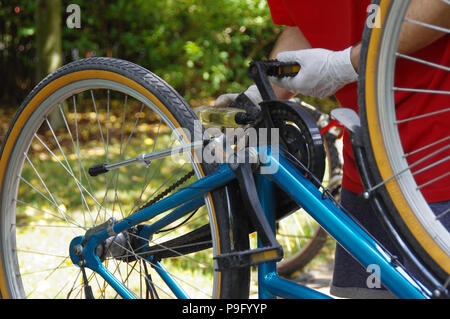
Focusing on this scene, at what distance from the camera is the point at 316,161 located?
1.40m

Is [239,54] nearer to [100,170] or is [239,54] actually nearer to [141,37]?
[141,37]

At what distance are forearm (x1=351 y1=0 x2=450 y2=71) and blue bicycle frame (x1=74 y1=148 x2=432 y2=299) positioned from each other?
1.28 ft

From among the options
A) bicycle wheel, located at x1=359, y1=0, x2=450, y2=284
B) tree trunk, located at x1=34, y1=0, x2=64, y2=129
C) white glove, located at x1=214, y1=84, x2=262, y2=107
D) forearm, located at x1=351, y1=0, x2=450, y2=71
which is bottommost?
bicycle wheel, located at x1=359, y1=0, x2=450, y2=284

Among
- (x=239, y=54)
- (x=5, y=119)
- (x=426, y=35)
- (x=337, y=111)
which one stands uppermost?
(x=239, y=54)

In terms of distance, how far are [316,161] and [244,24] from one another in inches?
213

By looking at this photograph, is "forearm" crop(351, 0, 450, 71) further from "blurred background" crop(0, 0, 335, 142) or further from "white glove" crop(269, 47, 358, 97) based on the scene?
"blurred background" crop(0, 0, 335, 142)

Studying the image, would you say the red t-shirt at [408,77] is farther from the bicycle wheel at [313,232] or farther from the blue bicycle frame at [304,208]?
the bicycle wheel at [313,232]

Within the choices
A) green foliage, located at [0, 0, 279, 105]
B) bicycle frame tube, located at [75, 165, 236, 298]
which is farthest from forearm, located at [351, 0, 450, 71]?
green foliage, located at [0, 0, 279, 105]

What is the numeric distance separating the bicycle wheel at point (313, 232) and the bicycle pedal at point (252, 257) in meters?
1.43

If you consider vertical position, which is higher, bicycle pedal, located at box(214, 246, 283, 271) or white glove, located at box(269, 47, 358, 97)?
white glove, located at box(269, 47, 358, 97)

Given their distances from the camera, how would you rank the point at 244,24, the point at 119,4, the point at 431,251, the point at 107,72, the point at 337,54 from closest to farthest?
the point at 431,251 → the point at 337,54 → the point at 107,72 → the point at 244,24 → the point at 119,4

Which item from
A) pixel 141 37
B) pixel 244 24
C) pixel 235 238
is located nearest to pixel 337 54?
pixel 235 238

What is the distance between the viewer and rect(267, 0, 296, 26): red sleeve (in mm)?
1870

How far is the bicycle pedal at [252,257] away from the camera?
1.29 m
